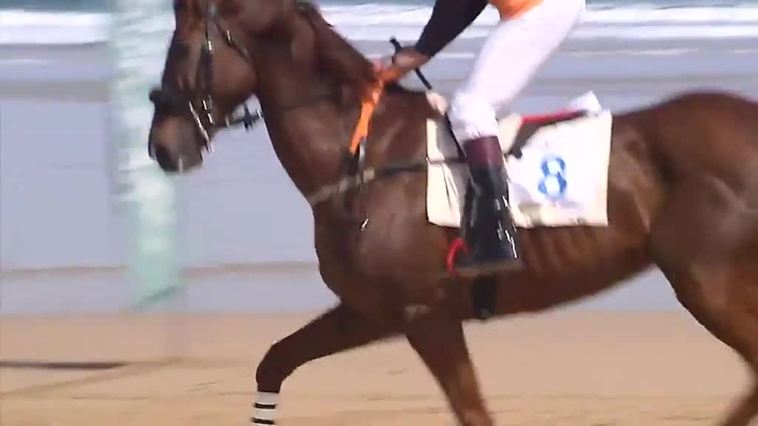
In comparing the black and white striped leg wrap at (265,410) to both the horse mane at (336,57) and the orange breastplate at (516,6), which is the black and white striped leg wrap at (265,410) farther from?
the orange breastplate at (516,6)

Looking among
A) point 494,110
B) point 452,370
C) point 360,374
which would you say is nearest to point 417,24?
point 360,374

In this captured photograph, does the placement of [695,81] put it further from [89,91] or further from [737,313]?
[737,313]

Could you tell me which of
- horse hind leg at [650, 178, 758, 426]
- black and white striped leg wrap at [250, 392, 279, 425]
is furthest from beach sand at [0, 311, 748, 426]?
horse hind leg at [650, 178, 758, 426]

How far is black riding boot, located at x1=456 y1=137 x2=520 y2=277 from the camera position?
4.28 metres

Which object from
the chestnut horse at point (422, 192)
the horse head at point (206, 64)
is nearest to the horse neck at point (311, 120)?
the chestnut horse at point (422, 192)

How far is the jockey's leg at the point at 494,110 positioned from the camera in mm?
4289

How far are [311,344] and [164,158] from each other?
803mm

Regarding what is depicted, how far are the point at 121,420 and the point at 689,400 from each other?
255 centimetres

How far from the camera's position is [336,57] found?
4.48 metres

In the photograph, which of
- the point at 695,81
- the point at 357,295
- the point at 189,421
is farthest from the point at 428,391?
the point at 695,81

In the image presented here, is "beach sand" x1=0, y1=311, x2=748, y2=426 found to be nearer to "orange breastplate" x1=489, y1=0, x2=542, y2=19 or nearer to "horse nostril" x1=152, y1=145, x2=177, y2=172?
"horse nostril" x1=152, y1=145, x2=177, y2=172

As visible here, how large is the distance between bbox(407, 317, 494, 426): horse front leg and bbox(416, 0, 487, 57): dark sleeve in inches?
37.4

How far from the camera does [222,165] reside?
8.40 metres

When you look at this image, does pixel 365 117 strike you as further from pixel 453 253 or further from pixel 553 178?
pixel 553 178
